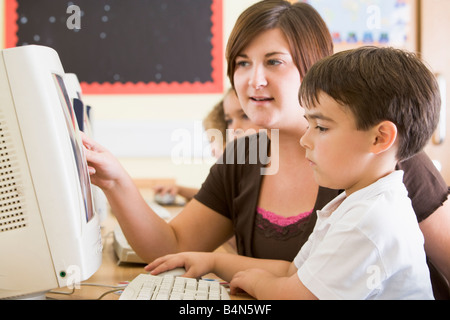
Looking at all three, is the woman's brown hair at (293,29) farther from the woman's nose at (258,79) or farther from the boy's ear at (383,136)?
the boy's ear at (383,136)

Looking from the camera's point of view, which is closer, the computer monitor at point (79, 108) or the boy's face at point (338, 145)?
the boy's face at point (338, 145)

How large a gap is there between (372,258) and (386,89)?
26cm

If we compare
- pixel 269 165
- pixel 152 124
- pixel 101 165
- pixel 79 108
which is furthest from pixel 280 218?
pixel 152 124

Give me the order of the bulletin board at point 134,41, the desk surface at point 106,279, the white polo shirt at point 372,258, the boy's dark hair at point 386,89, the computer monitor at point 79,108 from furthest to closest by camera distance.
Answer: the bulletin board at point 134,41, the computer monitor at point 79,108, the desk surface at point 106,279, the boy's dark hair at point 386,89, the white polo shirt at point 372,258

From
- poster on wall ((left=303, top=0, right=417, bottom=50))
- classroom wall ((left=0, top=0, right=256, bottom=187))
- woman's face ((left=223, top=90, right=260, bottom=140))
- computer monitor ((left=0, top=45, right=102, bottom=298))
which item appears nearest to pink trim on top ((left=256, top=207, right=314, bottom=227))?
computer monitor ((left=0, top=45, right=102, bottom=298))

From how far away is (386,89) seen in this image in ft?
2.36

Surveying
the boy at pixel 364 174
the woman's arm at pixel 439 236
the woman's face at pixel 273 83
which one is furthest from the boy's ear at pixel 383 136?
the woman's face at pixel 273 83

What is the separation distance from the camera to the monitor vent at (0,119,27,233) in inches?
25.5

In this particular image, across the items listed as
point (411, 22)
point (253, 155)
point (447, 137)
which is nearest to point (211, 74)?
point (411, 22)

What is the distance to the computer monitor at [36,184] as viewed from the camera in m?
0.65

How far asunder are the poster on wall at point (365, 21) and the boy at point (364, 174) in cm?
234

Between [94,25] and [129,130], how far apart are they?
0.66m

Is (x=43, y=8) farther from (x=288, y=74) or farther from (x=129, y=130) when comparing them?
(x=288, y=74)

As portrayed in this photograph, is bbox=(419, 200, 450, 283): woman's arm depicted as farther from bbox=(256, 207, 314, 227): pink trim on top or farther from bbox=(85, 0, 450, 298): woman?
bbox=(256, 207, 314, 227): pink trim on top
